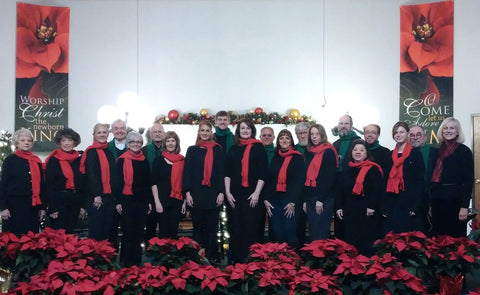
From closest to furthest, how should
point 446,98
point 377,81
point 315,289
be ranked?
point 315,289
point 446,98
point 377,81

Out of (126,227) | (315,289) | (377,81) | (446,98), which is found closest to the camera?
(315,289)

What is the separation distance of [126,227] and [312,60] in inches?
209

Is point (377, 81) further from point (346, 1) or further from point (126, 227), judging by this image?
point (126, 227)

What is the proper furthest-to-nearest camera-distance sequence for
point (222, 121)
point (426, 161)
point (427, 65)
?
point (427, 65) → point (222, 121) → point (426, 161)

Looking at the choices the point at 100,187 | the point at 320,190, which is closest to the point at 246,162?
the point at 320,190

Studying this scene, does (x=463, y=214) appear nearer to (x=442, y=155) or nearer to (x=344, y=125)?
(x=442, y=155)

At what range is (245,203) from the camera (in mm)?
4637

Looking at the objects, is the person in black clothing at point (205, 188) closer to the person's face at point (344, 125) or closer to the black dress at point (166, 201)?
the black dress at point (166, 201)

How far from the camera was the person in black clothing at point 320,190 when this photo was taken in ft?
15.0

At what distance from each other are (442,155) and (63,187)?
342 cm

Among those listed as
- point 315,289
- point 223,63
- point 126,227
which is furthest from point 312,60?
point 315,289

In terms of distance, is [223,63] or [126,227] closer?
[126,227]

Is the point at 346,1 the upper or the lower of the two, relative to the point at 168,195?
upper

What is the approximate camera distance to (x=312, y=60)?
8.83m
